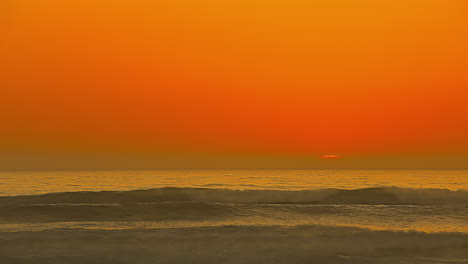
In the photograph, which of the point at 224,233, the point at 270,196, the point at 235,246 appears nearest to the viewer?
the point at 235,246

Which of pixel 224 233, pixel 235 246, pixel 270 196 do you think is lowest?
pixel 235 246

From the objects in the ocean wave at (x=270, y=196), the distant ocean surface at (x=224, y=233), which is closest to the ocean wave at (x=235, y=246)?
the distant ocean surface at (x=224, y=233)

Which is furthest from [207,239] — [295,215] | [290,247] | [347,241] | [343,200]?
[343,200]

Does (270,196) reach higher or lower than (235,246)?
higher

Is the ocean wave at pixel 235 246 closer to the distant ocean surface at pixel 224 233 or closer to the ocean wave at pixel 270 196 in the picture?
the distant ocean surface at pixel 224 233

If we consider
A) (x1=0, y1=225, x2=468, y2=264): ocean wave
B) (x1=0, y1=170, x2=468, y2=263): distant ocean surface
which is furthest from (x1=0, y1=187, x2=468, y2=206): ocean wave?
(x1=0, y1=225, x2=468, y2=264): ocean wave

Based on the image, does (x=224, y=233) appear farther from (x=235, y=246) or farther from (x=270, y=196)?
(x=270, y=196)

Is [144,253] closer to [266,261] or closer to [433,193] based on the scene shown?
[266,261]

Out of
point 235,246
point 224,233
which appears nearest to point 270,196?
point 224,233

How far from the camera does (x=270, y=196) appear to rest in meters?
31.3

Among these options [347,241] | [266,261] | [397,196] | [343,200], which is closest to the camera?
[266,261]

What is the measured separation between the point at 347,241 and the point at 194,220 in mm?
8479

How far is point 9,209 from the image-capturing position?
23203 mm

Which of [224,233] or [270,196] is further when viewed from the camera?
[270,196]
